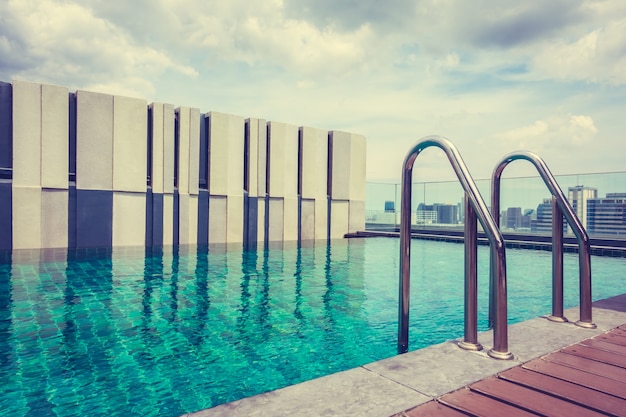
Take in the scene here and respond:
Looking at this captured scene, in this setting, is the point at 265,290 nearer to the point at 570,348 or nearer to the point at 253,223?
the point at 570,348

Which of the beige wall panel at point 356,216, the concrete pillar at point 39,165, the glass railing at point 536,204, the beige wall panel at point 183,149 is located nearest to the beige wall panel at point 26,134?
the concrete pillar at point 39,165

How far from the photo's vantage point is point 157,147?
48.3 feet

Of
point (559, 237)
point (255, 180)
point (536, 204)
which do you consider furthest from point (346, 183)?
point (559, 237)

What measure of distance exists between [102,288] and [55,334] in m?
2.54

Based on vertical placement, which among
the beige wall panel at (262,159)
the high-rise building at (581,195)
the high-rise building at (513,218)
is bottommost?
the high-rise building at (513,218)

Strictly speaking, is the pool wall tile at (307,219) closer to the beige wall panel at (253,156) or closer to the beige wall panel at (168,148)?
the beige wall panel at (253,156)

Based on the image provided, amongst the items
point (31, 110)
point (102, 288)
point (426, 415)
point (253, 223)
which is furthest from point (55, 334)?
point (253, 223)

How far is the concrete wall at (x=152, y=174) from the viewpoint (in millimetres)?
12484

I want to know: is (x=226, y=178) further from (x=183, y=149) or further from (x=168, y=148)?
(x=168, y=148)

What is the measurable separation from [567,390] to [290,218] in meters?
16.6

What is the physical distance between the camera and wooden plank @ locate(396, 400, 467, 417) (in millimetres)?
1569

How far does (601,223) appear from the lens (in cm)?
1344

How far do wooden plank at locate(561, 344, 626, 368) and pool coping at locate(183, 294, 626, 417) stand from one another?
2.4 inches

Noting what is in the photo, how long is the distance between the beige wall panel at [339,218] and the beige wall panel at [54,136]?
1168 cm
